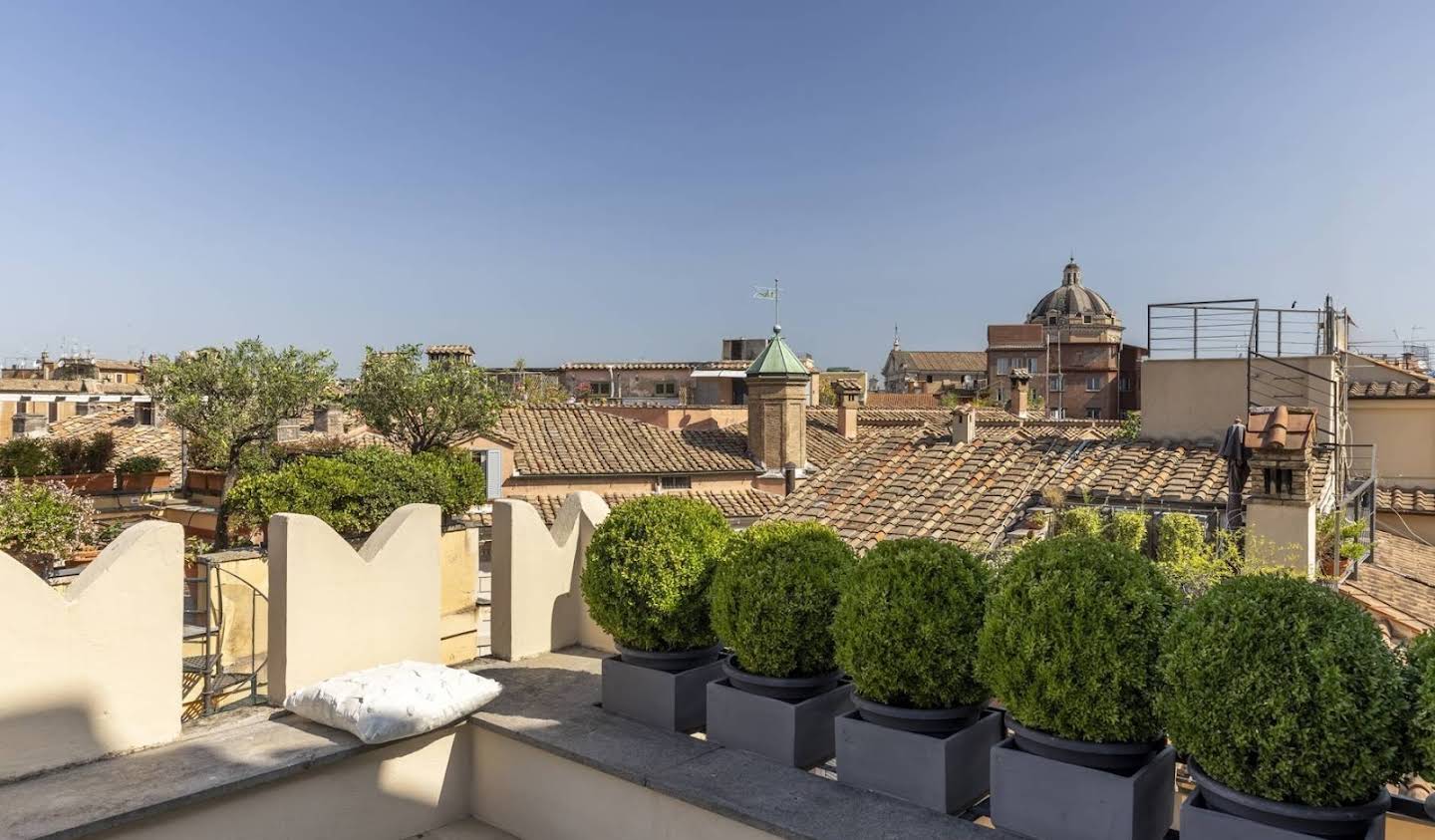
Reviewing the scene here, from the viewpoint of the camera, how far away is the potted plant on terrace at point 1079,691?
9.91 ft

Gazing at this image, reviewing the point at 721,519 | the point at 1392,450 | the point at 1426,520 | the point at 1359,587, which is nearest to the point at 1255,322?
the point at 1359,587

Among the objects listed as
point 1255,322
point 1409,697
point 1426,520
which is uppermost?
point 1255,322

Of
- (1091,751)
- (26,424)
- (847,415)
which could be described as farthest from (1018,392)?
(1091,751)

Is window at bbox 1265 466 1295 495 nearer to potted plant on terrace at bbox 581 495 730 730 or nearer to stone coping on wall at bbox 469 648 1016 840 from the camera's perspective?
potted plant on terrace at bbox 581 495 730 730

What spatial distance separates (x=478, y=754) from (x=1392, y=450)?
20.3 m

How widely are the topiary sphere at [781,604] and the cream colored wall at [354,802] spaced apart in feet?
5.63

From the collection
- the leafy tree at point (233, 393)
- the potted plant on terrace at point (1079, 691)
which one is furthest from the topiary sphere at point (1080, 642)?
the leafy tree at point (233, 393)

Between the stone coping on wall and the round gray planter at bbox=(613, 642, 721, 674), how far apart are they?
0.32 meters

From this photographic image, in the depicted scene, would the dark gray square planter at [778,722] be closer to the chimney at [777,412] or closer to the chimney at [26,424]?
the chimney at [777,412]

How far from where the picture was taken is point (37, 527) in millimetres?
8000

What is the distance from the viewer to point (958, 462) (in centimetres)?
1308

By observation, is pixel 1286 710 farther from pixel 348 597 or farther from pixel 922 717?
pixel 348 597

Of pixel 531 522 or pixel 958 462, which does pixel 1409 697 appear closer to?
pixel 531 522

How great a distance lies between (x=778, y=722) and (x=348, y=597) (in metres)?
2.55
